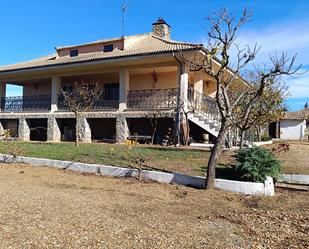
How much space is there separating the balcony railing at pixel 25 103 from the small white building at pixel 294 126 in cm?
3163

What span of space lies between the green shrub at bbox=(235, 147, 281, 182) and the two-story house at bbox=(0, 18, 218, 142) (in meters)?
7.59

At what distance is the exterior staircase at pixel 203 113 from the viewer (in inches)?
654

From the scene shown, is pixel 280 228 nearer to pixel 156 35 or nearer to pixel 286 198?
pixel 286 198

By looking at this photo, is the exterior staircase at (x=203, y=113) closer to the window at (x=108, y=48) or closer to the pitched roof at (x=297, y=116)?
the window at (x=108, y=48)

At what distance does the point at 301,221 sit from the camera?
6039 mm

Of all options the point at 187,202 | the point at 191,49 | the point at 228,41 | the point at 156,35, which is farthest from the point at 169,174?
the point at 156,35

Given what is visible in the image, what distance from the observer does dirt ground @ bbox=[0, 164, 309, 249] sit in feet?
15.2

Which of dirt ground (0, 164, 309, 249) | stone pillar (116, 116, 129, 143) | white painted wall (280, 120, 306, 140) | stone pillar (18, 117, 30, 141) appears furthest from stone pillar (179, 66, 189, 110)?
white painted wall (280, 120, 306, 140)

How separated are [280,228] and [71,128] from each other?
19601 mm

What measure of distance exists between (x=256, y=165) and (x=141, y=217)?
3.82m

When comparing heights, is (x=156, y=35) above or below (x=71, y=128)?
above

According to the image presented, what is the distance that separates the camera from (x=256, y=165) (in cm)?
845

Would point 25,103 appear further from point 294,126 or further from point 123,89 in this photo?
point 294,126

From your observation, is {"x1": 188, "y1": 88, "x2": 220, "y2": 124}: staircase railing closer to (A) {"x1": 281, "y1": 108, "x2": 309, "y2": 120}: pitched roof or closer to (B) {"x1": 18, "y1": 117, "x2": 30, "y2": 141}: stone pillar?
(B) {"x1": 18, "y1": 117, "x2": 30, "y2": 141}: stone pillar
